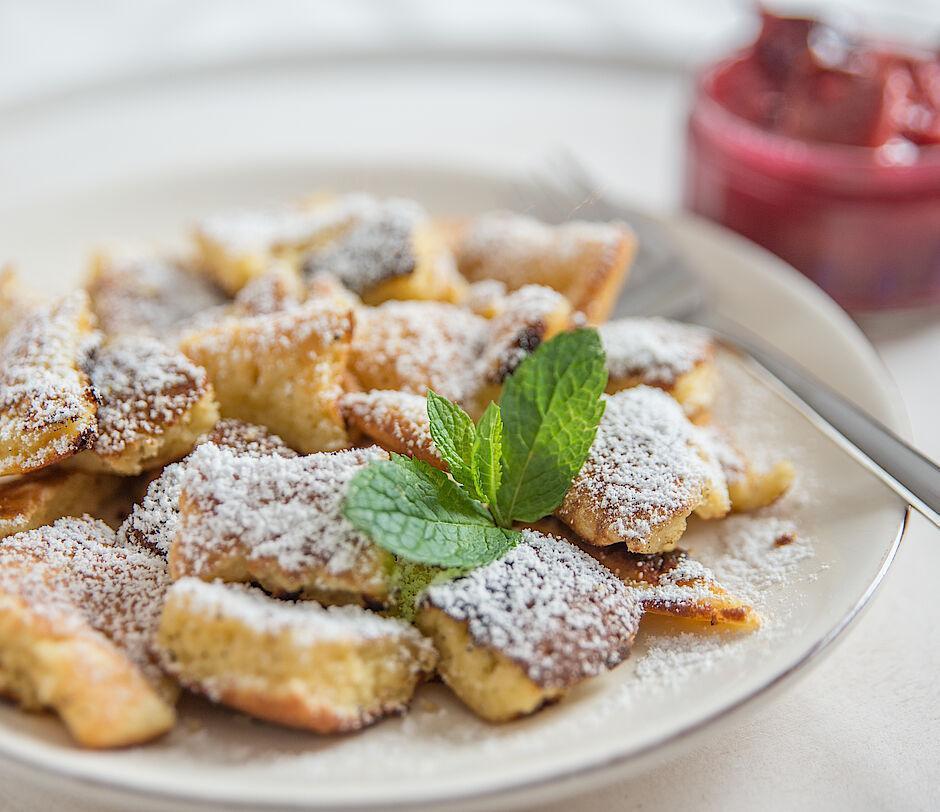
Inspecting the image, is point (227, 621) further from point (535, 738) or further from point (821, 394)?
point (821, 394)

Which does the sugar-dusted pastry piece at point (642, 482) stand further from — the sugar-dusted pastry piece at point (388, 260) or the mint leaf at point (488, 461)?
the sugar-dusted pastry piece at point (388, 260)

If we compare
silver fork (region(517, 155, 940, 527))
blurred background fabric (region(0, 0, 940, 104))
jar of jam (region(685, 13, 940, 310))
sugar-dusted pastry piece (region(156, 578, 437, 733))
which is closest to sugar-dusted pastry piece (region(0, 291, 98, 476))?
sugar-dusted pastry piece (region(156, 578, 437, 733))

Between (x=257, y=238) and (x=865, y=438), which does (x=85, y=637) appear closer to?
(x=257, y=238)

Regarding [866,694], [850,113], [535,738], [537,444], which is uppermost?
[850,113]

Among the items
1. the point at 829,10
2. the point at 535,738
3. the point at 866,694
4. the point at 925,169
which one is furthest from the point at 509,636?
the point at 829,10

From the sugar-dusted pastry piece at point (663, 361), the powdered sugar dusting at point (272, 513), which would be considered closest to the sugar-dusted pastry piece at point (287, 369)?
the powdered sugar dusting at point (272, 513)

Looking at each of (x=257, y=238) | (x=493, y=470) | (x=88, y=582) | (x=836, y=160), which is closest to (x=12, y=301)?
(x=257, y=238)
